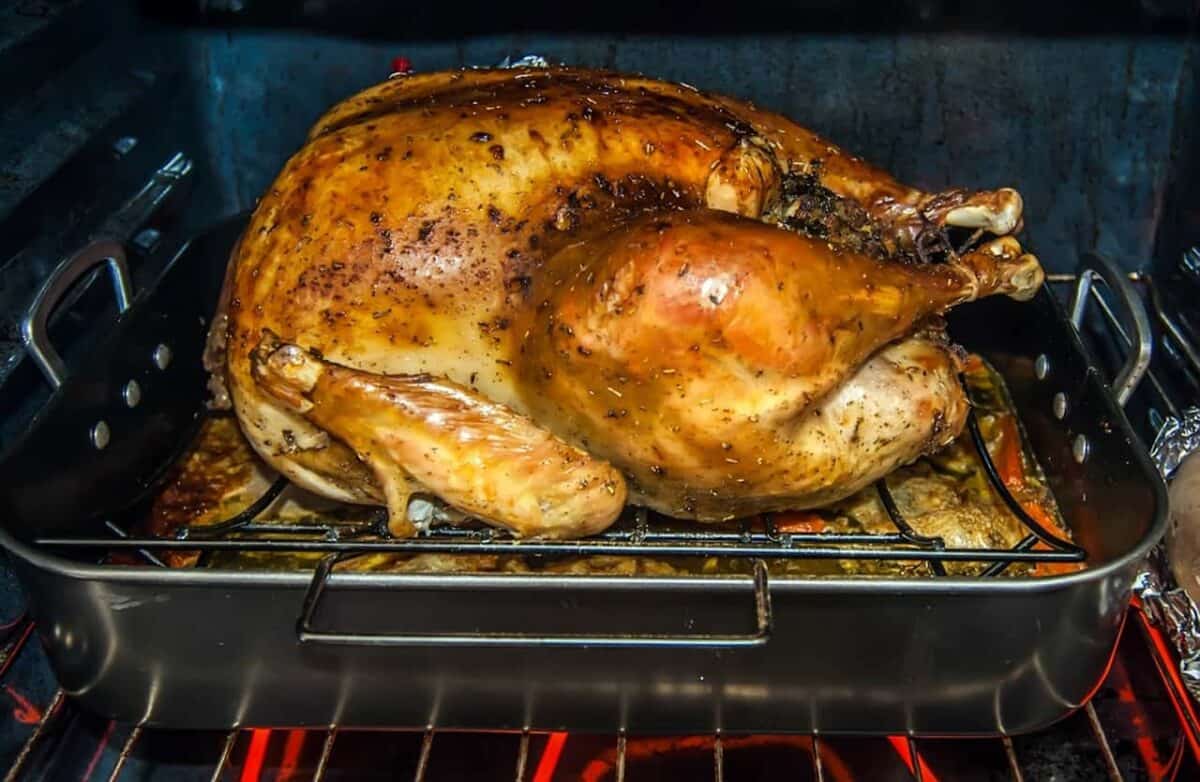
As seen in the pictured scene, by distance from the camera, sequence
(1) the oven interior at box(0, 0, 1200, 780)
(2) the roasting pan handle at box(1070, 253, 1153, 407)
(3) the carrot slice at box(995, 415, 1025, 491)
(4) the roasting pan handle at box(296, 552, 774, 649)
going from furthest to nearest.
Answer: (3) the carrot slice at box(995, 415, 1025, 491)
(1) the oven interior at box(0, 0, 1200, 780)
(2) the roasting pan handle at box(1070, 253, 1153, 407)
(4) the roasting pan handle at box(296, 552, 774, 649)

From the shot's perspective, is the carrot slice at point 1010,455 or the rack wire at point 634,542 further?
the carrot slice at point 1010,455

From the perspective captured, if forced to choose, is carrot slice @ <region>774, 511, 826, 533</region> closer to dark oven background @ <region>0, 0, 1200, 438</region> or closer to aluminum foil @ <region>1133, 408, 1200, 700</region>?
aluminum foil @ <region>1133, 408, 1200, 700</region>

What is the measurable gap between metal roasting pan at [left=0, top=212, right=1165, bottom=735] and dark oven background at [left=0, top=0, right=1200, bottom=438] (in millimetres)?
672

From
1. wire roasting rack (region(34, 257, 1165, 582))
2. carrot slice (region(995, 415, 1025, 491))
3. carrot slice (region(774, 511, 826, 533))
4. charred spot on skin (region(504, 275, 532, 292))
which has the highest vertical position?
charred spot on skin (region(504, 275, 532, 292))

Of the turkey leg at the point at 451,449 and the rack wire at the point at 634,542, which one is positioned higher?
the turkey leg at the point at 451,449

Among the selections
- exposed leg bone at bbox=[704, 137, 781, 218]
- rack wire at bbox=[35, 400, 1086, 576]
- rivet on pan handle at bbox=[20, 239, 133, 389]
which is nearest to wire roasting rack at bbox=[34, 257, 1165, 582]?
rack wire at bbox=[35, 400, 1086, 576]

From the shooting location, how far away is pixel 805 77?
256 centimetres

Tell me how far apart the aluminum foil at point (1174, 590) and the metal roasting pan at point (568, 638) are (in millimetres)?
165

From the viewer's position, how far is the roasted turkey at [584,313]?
1740mm

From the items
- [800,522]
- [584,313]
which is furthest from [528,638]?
[800,522]

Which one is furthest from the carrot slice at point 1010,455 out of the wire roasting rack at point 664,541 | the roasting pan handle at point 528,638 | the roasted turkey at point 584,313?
the roasting pan handle at point 528,638

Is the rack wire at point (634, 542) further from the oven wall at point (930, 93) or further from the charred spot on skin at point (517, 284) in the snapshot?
the oven wall at point (930, 93)

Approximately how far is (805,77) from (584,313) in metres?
1.09

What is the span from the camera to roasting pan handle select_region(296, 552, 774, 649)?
1563mm
